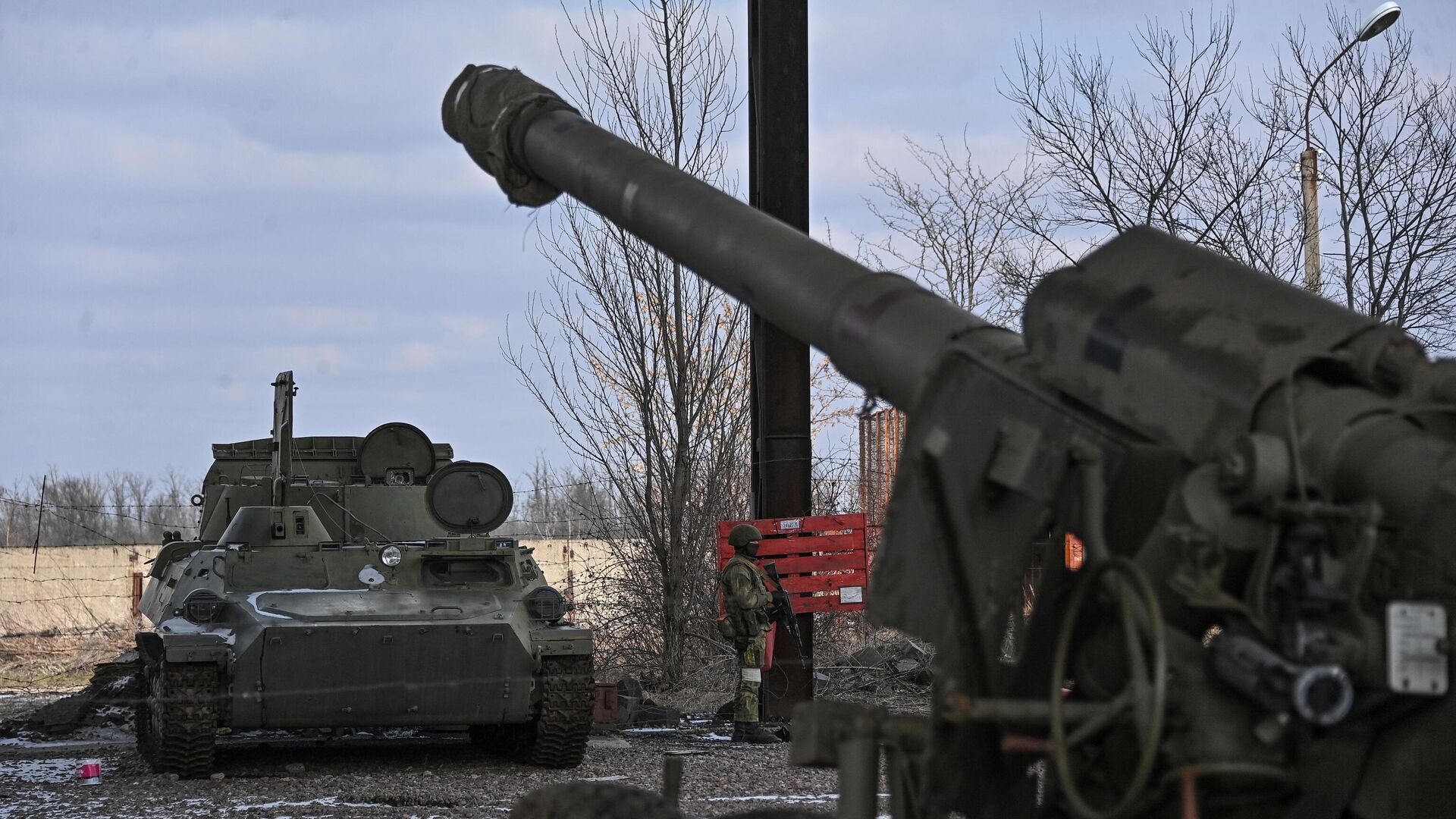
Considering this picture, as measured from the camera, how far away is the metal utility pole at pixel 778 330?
11.5 m

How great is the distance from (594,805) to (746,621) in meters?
7.25

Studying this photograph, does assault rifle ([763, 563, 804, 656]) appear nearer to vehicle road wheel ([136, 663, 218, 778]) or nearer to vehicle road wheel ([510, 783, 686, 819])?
vehicle road wheel ([136, 663, 218, 778])

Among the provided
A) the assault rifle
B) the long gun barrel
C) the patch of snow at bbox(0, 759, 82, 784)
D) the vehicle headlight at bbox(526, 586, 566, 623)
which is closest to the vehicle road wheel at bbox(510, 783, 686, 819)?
the long gun barrel

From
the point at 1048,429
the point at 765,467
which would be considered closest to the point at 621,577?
the point at 765,467

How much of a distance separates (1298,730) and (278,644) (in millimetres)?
7270

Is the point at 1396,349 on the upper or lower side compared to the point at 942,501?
upper

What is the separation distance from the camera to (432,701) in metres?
9.25

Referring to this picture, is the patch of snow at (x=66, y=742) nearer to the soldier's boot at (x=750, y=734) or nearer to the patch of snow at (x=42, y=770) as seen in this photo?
the patch of snow at (x=42, y=770)

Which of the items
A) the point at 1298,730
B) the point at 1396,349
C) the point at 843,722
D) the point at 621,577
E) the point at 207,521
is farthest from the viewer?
the point at 621,577

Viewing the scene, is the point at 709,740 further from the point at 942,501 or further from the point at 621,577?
the point at 942,501

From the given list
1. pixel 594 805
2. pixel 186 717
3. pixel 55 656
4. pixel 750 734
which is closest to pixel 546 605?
pixel 750 734

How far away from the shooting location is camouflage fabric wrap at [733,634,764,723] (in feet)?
34.8

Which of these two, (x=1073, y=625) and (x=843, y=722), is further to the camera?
(x=843, y=722)

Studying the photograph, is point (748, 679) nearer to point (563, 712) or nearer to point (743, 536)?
point (743, 536)
